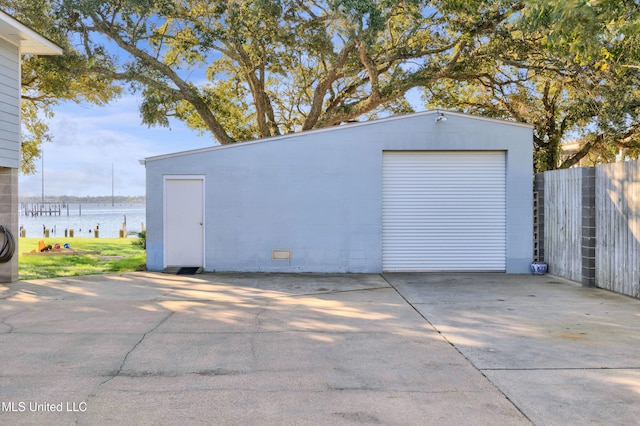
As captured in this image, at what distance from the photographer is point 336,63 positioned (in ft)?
45.9

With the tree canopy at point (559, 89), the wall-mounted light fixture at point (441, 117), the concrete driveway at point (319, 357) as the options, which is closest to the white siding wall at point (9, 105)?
the concrete driveway at point (319, 357)

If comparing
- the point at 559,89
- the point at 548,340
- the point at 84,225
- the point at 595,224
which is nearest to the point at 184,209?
the point at 548,340

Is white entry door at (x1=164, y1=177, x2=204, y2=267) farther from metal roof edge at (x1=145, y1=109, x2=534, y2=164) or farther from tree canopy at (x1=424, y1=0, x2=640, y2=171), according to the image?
tree canopy at (x1=424, y1=0, x2=640, y2=171)

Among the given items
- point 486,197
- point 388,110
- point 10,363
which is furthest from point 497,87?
point 10,363

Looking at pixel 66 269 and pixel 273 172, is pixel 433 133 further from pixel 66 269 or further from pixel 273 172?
pixel 66 269

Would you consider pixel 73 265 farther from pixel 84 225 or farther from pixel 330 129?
pixel 84 225

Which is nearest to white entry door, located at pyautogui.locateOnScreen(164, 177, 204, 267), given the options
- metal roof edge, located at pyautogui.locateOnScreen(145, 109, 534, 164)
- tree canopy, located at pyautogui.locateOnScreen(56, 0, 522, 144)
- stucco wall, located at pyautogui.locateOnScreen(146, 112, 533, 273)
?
stucco wall, located at pyautogui.locateOnScreen(146, 112, 533, 273)

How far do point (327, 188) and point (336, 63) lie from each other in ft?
19.9

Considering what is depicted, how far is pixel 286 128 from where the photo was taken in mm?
18484

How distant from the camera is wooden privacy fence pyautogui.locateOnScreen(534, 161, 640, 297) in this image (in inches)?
272

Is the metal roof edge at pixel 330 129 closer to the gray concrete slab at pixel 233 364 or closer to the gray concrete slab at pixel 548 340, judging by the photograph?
the gray concrete slab at pixel 548 340

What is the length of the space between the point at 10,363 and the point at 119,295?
326 cm

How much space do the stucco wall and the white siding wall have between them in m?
2.72

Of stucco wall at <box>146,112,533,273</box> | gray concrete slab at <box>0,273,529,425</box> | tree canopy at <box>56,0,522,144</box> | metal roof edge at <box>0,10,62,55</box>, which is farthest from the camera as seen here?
tree canopy at <box>56,0,522,144</box>
